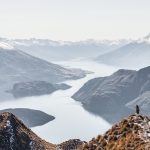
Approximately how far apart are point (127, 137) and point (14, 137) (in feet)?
277

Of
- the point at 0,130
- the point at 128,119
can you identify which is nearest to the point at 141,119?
the point at 128,119

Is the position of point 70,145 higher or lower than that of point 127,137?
higher

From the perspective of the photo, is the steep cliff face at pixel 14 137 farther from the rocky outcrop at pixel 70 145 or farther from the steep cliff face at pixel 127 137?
the steep cliff face at pixel 127 137

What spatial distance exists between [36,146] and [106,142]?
8577cm

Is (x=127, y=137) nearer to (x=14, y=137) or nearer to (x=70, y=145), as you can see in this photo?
(x=14, y=137)

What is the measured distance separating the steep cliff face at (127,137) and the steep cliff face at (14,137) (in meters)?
70.9

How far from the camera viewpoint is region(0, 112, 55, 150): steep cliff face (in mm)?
129875

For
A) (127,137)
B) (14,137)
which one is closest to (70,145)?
(14,137)

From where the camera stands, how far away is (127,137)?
54875 mm

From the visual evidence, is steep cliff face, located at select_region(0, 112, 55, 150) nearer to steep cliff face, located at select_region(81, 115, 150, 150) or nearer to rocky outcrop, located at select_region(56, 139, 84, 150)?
→ rocky outcrop, located at select_region(56, 139, 84, 150)

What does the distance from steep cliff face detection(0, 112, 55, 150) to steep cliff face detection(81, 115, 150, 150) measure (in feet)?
233

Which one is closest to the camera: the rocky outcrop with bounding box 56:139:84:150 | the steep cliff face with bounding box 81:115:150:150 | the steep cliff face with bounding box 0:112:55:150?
the steep cliff face with bounding box 81:115:150:150

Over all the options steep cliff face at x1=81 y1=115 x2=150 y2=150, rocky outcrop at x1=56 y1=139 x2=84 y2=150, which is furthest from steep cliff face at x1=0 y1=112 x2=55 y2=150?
steep cliff face at x1=81 y1=115 x2=150 y2=150

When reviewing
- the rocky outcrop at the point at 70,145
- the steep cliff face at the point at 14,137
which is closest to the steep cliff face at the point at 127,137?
the steep cliff face at the point at 14,137
